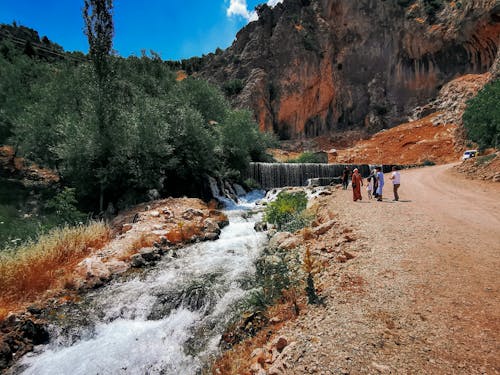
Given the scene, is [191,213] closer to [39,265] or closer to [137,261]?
[137,261]

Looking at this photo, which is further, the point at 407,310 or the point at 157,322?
the point at 157,322

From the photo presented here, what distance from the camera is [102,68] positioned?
1525cm

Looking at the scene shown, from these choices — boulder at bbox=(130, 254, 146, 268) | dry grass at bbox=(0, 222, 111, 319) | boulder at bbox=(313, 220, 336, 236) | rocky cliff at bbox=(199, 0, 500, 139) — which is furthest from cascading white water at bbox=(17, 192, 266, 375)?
rocky cliff at bbox=(199, 0, 500, 139)

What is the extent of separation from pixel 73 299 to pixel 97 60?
1407cm

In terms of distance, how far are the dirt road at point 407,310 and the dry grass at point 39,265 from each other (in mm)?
5551

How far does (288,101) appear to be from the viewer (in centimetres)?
4816

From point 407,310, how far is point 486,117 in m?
24.3

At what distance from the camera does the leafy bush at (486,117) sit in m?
19.3

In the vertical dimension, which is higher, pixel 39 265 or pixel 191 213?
pixel 191 213

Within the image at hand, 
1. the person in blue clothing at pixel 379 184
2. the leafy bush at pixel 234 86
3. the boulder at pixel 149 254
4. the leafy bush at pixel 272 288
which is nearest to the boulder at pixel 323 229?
the leafy bush at pixel 272 288

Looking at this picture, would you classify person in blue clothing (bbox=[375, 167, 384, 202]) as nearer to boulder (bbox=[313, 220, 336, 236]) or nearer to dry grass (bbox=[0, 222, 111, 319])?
boulder (bbox=[313, 220, 336, 236])

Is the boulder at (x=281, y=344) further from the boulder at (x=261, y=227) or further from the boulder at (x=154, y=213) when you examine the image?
the boulder at (x=154, y=213)

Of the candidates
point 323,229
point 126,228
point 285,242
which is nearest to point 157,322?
point 285,242

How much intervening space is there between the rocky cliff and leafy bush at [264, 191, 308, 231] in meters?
37.7
